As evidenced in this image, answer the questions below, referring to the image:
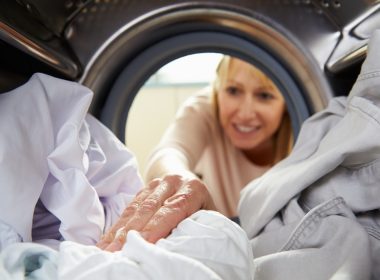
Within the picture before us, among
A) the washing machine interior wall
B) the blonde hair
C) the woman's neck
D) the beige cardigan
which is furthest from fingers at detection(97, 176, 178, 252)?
the woman's neck

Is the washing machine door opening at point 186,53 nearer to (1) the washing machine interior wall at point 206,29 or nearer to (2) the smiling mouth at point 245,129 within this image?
(1) the washing machine interior wall at point 206,29

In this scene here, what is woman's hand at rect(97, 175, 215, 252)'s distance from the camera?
49 cm

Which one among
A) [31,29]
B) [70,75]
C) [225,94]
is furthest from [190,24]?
[225,94]

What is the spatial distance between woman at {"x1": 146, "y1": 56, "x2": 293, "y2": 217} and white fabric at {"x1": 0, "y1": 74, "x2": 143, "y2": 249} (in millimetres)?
747

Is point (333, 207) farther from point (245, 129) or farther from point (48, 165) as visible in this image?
point (245, 129)

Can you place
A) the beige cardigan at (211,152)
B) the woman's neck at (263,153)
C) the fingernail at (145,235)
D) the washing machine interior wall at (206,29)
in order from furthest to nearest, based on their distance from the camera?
the woman's neck at (263,153), the beige cardigan at (211,152), the washing machine interior wall at (206,29), the fingernail at (145,235)

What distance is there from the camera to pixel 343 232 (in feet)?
1.72

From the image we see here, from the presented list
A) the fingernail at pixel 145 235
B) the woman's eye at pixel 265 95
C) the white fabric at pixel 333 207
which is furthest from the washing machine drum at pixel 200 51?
the fingernail at pixel 145 235

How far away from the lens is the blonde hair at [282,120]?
4.83ft

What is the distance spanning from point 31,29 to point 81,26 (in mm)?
237

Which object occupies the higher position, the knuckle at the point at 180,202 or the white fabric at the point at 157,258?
the white fabric at the point at 157,258

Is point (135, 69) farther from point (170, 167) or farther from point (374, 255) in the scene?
point (374, 255)

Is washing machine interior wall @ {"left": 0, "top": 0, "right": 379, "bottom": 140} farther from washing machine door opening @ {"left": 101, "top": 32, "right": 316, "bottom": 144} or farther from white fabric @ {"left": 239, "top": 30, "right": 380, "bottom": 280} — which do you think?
white fabric @ {"left": 239, "top": 30, "right": 380, "bottom": 280}

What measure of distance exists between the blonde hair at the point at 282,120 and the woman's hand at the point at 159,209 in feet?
2.73
